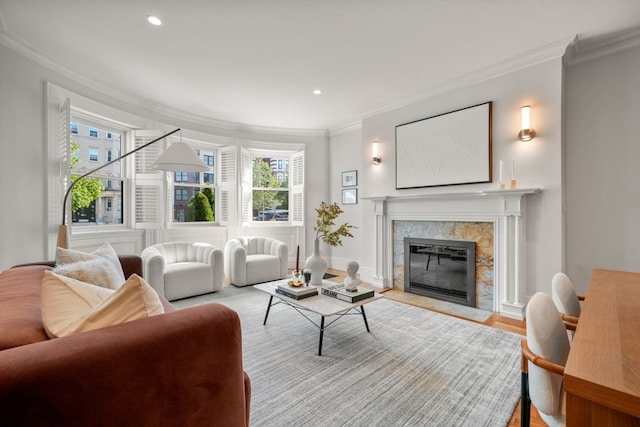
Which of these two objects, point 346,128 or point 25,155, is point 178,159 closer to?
point 25,155

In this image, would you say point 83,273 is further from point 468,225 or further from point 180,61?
point 468,225

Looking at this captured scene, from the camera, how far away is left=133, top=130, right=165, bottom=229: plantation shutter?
13.5ft

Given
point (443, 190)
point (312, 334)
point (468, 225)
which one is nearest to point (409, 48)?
point (443, 190)

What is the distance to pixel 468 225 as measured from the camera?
11.4 feet

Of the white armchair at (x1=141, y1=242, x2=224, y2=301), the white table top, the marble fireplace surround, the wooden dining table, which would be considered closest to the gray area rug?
→ the white table top

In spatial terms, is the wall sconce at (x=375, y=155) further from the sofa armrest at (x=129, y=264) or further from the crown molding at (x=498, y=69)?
the sofa armrest at (x=129, y=264)

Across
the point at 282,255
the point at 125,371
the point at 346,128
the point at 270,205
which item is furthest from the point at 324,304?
the point at 346,128

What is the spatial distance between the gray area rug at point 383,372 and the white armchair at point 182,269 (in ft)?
3.50

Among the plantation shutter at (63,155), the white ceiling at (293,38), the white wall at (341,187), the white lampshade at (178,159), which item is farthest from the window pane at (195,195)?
the white lampshade at (178,159)

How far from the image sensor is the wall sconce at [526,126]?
2.93 m

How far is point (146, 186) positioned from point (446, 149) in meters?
4.22

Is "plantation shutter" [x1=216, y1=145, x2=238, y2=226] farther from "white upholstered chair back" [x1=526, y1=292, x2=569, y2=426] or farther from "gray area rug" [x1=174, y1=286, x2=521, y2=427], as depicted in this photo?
"white upholstered chair back" [x1=526, y1=292, x2=569, y2=426]

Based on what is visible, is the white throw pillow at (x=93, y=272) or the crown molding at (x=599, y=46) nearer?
the white throw pillow at (x=93, y=272)

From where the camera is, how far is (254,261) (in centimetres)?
432
